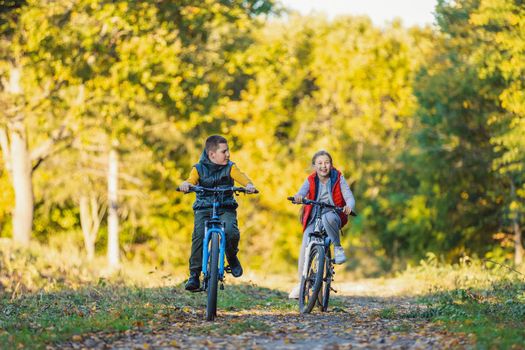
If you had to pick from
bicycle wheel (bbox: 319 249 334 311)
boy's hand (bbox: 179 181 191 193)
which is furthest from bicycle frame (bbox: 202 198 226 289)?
bicycle wheel (bbox: 319 249 334 311)

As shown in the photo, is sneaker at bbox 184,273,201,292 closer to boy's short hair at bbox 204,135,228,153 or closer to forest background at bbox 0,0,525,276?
boy's short hair at bbox 204,135,228,153

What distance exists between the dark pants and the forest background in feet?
18.9

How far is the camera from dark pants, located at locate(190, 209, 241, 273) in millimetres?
9578

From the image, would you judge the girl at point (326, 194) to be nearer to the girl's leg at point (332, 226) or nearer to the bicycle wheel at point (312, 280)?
the girl's leg at point (332, 226)

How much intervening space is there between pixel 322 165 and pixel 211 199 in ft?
4.74

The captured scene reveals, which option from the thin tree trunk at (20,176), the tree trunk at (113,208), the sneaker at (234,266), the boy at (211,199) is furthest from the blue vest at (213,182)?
the tree trunk at (113,208)

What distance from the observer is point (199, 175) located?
9.86 meters

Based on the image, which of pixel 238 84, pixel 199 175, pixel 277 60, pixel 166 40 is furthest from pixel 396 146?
pixel 199 175

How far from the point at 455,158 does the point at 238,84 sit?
15.5m

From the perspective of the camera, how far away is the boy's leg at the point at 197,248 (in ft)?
31.9

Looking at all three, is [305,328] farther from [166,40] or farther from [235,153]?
[235,153]

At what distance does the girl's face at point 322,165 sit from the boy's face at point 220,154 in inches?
45.2

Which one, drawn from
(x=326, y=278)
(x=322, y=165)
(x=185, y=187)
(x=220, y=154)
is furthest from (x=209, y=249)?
(x=322, y=165)

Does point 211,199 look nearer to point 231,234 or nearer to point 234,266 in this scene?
point 231,234
